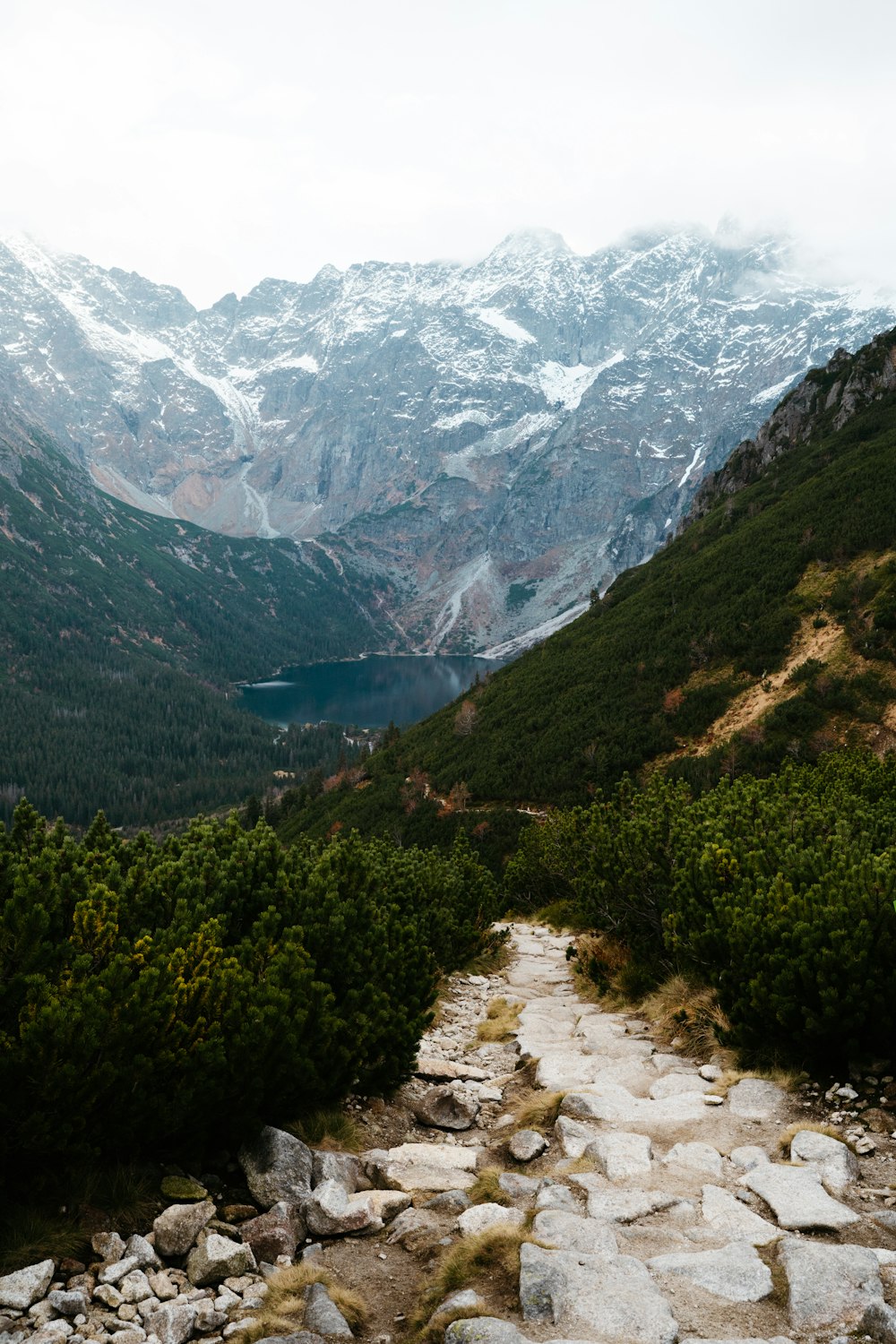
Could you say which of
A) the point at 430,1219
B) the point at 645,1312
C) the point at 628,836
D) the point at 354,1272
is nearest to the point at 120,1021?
the point at 354,1272

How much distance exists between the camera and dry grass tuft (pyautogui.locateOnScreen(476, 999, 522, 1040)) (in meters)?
14.2

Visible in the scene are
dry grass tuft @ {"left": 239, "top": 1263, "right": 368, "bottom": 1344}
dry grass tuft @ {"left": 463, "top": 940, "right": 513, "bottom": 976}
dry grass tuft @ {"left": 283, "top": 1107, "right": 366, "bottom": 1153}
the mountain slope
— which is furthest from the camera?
the mountain slope

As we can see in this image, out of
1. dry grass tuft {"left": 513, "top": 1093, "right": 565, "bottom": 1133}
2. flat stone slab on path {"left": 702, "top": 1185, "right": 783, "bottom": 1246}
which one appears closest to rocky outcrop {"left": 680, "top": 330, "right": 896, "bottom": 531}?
dry grass tuft {"left": 513, "top": 1093, "right": 565, "bottom": 1133}

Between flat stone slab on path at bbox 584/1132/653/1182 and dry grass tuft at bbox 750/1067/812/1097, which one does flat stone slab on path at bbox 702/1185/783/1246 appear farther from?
dry grass tuft at bbox 750/1067/812/1097

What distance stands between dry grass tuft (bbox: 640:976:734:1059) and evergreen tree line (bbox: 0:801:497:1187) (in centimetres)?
422

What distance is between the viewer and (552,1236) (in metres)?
6.46

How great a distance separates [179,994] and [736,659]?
229 feet

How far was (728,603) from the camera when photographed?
77.7m

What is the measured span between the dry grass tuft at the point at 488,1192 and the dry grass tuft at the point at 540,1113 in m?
1.63

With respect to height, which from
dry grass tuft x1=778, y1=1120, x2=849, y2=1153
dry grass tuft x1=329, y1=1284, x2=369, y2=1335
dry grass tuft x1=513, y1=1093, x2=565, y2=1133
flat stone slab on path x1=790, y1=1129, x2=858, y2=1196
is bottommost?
dry grass tuft x1=513, y1=1093, x2=565, y2=1133

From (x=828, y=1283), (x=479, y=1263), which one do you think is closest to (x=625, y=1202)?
(x=479, y=1263)

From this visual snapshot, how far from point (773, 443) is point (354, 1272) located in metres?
131

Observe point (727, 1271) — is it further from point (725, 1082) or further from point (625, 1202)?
point (725, 1082)

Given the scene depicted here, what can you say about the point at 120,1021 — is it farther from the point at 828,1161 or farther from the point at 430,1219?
the point at 828,1161
